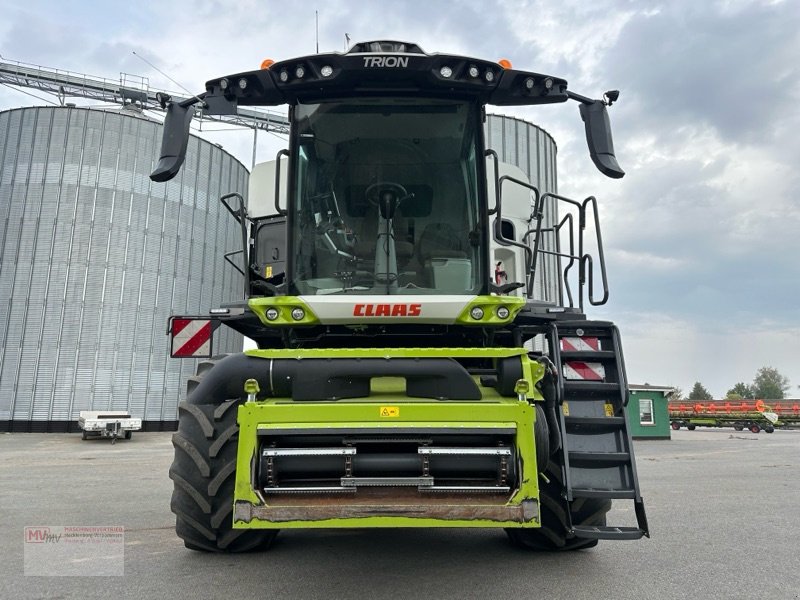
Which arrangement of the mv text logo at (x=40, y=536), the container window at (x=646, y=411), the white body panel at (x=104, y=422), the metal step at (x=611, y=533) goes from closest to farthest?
the metal step at (x=611, y=533) < the mv text logo at (x=40, y=536) < the white body panel at (x=104, y=422) < the container window at (x=646, y=411)

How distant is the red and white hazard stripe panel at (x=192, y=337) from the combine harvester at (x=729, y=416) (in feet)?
113

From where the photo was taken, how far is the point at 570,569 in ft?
13.4

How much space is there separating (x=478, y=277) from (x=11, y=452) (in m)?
16.2

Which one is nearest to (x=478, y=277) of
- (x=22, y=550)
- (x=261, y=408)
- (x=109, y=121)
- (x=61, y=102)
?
(x=261, y=408)

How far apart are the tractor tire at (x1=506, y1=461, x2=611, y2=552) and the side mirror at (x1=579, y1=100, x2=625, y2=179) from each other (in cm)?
198

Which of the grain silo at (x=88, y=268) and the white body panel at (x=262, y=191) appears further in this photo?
the grain silo at (x=88, y=268)

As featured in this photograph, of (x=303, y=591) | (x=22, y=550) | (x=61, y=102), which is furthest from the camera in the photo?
(x=61, y=102)

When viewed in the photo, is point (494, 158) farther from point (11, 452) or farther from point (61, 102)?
point (61, 102)

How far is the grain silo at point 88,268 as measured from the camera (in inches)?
925

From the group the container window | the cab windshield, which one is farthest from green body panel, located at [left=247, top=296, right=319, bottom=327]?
the container window

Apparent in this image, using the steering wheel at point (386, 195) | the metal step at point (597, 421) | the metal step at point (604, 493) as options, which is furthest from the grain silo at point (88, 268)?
the metal step at point (604, 493)

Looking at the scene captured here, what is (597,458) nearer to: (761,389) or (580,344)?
(580,344)

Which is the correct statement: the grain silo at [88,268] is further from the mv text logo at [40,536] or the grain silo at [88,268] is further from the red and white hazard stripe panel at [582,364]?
the red and white hazard stripe panel at [582,364]

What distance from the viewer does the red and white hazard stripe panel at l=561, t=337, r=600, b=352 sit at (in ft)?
13.5
